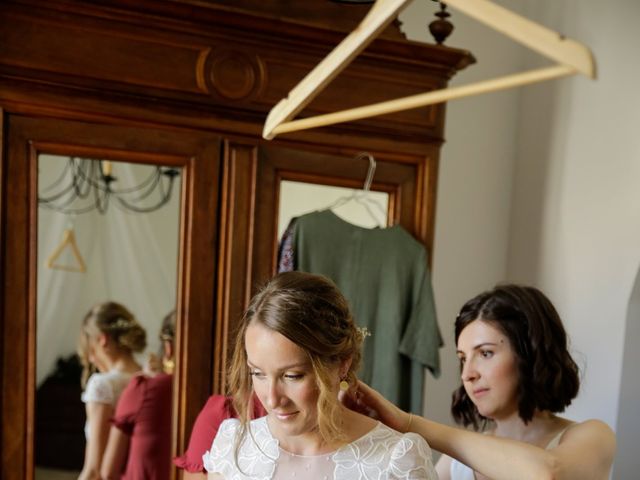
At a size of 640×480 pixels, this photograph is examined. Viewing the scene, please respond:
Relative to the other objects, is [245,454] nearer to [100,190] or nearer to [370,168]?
[100,190]

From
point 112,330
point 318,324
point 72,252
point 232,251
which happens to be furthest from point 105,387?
point 318,324

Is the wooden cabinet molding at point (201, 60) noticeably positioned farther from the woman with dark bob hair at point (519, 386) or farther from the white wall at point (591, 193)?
the woman with dark bob hair at point (519, 386)

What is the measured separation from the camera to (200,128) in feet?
6.41

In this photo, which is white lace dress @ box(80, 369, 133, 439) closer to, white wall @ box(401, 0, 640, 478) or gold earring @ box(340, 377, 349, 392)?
gold earring @ box(340, 377, 349, 392)

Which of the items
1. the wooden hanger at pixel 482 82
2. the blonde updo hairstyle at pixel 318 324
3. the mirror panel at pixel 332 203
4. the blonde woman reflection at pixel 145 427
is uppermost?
the wooden hanger at pixel 482 82

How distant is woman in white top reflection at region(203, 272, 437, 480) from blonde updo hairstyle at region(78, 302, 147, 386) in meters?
0.69

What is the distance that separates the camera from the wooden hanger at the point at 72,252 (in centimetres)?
187

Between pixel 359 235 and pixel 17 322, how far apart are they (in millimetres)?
976

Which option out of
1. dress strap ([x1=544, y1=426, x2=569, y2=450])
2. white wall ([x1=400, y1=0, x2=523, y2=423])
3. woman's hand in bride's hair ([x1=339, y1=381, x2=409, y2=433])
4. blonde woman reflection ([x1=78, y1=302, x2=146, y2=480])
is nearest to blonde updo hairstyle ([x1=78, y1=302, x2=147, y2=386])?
blonde woman reflection ([x1=78, y1=302, x2=146, y2=480])

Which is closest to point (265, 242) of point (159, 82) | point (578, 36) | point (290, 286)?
point (159, 82)

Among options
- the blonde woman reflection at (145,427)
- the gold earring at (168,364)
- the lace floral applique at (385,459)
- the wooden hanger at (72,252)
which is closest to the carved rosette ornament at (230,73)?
the wooden hanger at (72,252)

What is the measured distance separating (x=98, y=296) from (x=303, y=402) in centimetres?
93

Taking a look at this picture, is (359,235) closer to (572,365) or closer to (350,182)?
(350,182)

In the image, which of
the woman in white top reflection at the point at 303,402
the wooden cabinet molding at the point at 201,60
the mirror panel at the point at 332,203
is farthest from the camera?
the mirror panel at the point at 332,203
